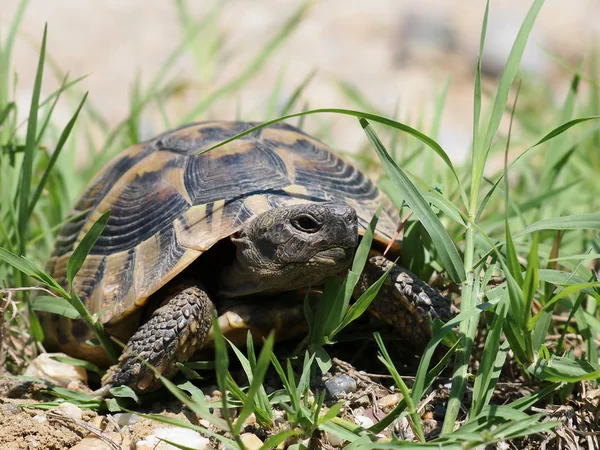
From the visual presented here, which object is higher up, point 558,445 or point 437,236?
point 437,236

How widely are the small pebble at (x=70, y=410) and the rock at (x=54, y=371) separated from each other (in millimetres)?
235

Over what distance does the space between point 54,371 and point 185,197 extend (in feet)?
2.66

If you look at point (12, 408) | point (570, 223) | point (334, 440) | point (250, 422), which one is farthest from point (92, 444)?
point (570, 223)

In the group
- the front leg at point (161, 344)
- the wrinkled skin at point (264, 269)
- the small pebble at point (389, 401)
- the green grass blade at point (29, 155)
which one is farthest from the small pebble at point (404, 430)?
the green grass blade at point (29, 155)

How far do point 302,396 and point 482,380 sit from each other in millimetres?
575

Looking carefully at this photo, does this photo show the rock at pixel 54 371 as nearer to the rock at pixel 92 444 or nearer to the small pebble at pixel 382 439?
the rock at pixel 92 444

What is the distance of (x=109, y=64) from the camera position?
28.2 ft

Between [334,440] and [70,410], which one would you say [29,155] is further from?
[334,440]

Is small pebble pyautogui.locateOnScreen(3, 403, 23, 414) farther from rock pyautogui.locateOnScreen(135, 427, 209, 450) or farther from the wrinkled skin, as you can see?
rock pyautogui.locateOnScreen(135, 427, 209, 450)

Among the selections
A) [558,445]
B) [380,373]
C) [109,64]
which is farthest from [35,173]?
[109,64]

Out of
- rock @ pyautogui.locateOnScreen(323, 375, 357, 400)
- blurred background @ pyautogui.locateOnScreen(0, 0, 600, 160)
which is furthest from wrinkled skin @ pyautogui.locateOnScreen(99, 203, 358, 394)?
blurred background @ pyautogui.locateOnScreen(0, 0, 600, 160)

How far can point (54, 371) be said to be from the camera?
267cm

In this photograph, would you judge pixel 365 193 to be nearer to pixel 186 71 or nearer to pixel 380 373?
pixel 380 373

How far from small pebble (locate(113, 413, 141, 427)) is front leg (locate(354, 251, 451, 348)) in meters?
0.93
